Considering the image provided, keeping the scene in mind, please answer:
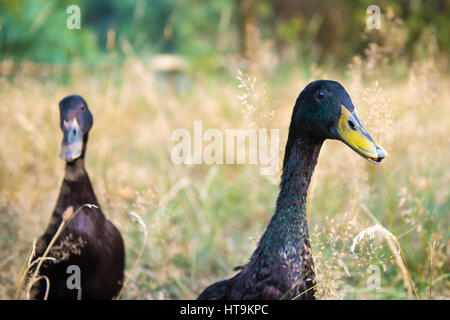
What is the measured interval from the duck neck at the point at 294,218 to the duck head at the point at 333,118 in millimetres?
77

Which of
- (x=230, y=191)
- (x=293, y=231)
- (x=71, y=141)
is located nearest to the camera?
(x=293, y=231)

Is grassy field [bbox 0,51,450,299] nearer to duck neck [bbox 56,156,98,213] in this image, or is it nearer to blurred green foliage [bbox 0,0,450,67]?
duck neck [bbox 56,156,98,213]

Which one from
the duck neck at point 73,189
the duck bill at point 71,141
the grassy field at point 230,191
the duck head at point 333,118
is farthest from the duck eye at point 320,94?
the duck neck at point 73,189

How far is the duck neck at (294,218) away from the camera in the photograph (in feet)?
5.42

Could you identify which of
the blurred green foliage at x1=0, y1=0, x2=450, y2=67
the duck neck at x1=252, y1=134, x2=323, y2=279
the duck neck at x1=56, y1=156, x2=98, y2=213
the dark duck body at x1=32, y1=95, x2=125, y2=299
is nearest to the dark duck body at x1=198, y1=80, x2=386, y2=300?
the duck neck at x1=252, y1=134, x2=323, y2=279

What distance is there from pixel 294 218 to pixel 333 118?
0.40 m

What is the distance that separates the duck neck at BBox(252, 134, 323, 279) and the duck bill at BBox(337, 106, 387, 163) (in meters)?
0.18

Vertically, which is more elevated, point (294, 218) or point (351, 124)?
point (351, 124)

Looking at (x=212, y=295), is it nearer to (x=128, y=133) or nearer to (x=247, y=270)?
(x=247, y=270)

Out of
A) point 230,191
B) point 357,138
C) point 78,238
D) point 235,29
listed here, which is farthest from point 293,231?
point 235,29

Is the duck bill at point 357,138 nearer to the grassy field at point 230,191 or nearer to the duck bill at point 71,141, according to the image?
the grassy field at point 230,191

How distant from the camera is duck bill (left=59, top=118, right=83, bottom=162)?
1.90 m

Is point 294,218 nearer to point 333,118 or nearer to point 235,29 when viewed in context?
point 333,118

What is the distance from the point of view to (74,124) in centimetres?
203
